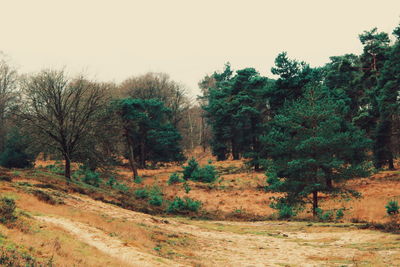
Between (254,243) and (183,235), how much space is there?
3.31 meters

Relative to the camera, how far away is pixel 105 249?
36.1 feet

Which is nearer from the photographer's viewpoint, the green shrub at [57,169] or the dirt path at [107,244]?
the dirt path at [107,244]

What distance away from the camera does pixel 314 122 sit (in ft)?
79.2

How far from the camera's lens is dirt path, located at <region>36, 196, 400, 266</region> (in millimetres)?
11898

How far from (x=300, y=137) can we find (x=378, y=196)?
828 cm

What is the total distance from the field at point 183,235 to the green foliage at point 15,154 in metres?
17.5

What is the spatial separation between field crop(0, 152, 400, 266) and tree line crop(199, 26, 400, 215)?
9.45 ft

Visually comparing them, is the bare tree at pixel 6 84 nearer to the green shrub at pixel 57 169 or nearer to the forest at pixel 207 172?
the forest at pixel 207 172

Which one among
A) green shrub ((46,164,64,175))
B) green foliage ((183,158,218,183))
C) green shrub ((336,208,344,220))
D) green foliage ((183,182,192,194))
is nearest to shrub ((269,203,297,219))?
green shrub ((336,208,344,220))

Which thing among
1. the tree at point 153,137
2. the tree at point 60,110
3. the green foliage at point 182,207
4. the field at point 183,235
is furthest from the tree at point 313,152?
the tree at point 153,137

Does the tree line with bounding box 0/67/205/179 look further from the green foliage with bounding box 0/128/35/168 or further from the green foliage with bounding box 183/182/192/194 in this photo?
the green foliage with bounding box 183/182/192/194

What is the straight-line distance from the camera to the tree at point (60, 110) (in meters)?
27.8

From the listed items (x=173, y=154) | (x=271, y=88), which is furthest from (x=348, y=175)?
(x=173, y=154)

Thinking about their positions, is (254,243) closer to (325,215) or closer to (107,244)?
(107,244)
